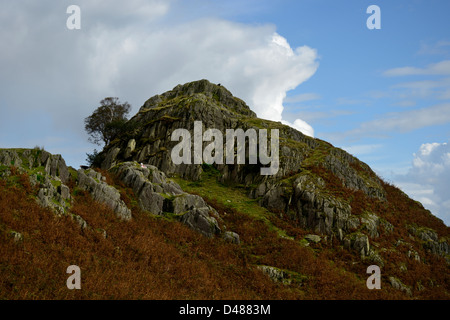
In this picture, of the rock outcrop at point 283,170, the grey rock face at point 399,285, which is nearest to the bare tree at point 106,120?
the rock outcrop at point 283,170

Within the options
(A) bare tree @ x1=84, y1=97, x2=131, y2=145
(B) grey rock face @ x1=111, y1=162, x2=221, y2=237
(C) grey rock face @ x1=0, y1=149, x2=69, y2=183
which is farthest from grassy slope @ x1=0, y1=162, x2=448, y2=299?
(A) bare tree @ x1=84, y1=97, x2=131, y2=145

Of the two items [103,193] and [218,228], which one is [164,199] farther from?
[218,228]

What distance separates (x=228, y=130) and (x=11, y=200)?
108 feet

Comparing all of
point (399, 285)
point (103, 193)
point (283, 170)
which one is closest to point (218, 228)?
point (103, 193)

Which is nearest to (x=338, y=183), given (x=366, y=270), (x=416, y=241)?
(x=416, y=241)

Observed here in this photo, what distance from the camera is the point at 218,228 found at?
22.8 m

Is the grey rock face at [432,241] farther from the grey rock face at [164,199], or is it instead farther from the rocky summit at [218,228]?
the grey rock face at [164,199]

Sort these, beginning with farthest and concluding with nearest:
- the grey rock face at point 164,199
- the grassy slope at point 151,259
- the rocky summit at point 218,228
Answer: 1. the grey rock face at point 164,199
2. the rocky summit at point 218,228
3. the grassy slope at point 151,259

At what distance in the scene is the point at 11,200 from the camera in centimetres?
1484

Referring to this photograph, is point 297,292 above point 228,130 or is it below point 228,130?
below

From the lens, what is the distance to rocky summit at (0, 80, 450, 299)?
13.3m

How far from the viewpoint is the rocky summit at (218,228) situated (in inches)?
524

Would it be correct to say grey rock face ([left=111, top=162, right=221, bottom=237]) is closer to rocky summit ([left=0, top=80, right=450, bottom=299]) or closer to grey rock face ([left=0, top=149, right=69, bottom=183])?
rocky summit ([left=0, top=80, right=450, bottom=299])
